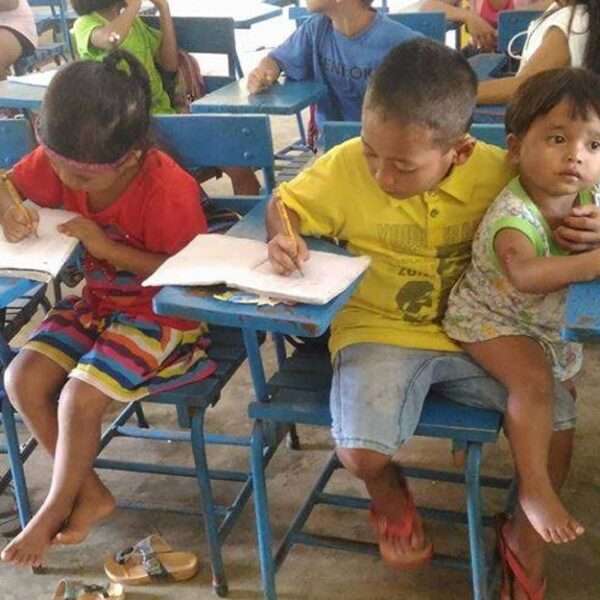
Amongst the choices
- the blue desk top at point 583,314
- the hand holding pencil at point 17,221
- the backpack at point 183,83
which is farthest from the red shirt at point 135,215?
the backpack at point 183,83

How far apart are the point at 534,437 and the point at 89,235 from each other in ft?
2.92

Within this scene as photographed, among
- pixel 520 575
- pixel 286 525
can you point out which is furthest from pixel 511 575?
pixel 286 525

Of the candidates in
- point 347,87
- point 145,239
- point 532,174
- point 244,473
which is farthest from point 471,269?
point 347,87

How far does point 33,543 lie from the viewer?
67.7 inches

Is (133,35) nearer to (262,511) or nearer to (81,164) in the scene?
(81,164)

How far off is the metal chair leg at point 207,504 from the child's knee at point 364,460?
337 millimetres

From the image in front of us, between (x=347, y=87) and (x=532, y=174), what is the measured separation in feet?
4.50

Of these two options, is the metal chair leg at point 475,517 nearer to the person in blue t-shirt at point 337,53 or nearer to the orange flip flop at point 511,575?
the orange flip flop at point 511,575

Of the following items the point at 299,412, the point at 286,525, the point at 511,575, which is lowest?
the point at 286,525

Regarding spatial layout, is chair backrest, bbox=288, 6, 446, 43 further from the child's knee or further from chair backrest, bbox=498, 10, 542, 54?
the child's knee

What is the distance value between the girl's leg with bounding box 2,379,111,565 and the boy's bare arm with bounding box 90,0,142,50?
1.85m

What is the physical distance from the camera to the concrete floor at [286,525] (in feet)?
6.46

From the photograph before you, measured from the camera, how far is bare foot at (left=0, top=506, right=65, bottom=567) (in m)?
1.72

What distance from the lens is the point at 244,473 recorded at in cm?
222
